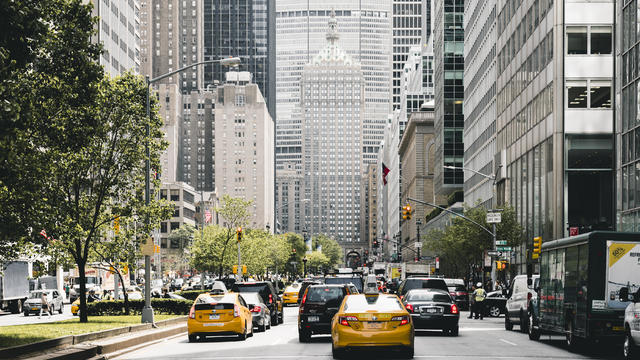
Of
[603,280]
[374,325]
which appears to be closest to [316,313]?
[374,325]

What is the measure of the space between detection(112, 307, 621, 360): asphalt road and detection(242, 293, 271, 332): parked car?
171cm

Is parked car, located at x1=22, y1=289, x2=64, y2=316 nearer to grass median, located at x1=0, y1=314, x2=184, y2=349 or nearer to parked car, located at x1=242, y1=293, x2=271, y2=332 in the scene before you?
grass median, located at x1=0, y1=314, x2=184, y2=349

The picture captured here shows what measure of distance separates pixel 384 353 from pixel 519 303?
11.9 m

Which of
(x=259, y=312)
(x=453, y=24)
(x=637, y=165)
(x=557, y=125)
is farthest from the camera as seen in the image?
(x=453, y=24)

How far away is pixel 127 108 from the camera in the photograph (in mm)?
32812

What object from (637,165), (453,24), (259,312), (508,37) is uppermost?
(453,24)

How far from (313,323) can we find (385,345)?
7563 mm

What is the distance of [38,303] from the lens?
174 feet

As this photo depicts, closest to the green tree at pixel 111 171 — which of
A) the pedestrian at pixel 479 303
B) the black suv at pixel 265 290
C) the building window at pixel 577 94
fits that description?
the black suv at pixel 265 290

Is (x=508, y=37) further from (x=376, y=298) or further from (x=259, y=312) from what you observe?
(x=376, y=298)

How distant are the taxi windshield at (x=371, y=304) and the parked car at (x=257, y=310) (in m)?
11.2

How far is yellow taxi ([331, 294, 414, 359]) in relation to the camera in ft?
63.3

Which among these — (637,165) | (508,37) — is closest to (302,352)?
(637,165)

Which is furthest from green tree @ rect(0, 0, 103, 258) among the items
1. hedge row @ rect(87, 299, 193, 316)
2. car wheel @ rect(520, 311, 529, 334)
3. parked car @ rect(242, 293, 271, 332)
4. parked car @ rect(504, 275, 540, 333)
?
car wheel @ rect(520, 311, 529, 334)
